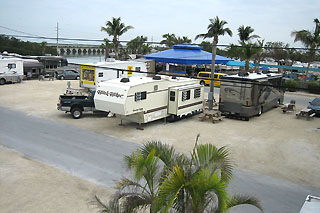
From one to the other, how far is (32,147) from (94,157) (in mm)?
2902

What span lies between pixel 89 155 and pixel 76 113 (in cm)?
618

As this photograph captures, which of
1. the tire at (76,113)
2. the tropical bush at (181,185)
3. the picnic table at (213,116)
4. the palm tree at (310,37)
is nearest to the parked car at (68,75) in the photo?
the tire at (76,113)

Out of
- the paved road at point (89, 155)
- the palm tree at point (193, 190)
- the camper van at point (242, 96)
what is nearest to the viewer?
the palm tree at point (193, 190)

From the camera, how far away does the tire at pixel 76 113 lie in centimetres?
1841

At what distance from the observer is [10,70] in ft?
103

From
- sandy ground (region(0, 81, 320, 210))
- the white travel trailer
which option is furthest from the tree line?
the white travel trailer

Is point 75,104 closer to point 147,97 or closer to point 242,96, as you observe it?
point 147,97

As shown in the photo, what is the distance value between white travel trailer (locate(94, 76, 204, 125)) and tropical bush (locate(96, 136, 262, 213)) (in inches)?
377

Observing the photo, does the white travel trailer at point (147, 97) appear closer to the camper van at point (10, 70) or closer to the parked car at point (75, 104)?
the parked car at point (75, 104)

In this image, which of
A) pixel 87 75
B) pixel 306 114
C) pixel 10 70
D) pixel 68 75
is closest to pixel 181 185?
pixel 306 114

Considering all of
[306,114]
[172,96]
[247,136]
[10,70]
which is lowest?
[247,136]

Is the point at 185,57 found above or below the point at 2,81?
above

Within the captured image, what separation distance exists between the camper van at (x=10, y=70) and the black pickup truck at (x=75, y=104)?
15397 mm

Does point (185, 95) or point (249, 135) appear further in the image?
point (185, 95)
